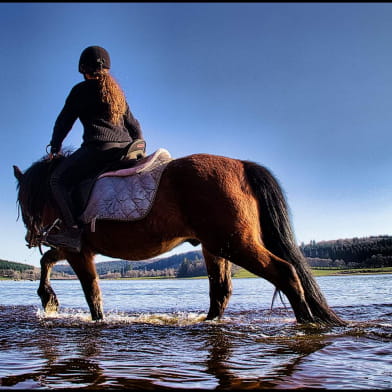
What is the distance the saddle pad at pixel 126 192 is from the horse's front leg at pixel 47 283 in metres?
1.97

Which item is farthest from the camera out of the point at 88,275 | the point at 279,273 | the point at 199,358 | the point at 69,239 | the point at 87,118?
the point at 88,275

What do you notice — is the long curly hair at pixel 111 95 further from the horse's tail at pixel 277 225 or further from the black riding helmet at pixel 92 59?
the horse's tail at pixel 277 225

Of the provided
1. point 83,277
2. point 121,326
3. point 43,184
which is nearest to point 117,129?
point 43,184

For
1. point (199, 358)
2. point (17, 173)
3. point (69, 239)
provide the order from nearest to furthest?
1. point (199, 358)
2. point (69, 239)
3. point (17, 173)

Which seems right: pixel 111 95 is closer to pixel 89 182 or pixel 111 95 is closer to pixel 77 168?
pixel 77 168

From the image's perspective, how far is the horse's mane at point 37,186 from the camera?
6176 mm

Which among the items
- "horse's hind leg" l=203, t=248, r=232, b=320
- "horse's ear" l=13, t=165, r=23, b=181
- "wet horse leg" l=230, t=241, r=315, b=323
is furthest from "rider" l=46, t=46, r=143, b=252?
"wet horse leg" l=230, t=241, r=315, b=323

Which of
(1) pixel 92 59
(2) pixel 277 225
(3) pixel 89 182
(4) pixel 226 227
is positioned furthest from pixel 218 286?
(1) pixel 92 59

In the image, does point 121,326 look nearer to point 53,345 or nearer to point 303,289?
point 53,345

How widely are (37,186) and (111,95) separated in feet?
6.33

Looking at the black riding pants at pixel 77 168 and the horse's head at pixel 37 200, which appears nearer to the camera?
the black riding pants at pixel 77 168

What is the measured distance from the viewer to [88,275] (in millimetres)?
6086

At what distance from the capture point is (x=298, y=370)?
102 inches

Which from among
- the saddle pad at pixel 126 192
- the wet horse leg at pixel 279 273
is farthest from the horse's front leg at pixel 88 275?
the wet horse leg at pixel 279 273
